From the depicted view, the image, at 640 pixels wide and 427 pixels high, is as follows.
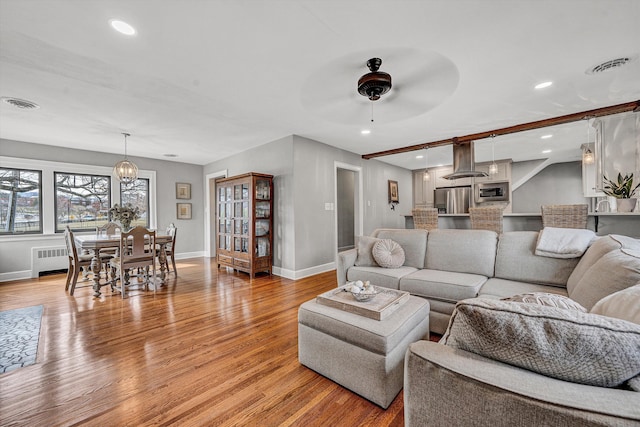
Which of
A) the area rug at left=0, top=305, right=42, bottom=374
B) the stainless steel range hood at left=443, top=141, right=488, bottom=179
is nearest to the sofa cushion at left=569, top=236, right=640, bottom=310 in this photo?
the stainless steel range hood at left=443, top=141, right=488, bottom=179

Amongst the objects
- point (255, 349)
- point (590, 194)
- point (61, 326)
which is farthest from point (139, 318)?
point (590, 194)

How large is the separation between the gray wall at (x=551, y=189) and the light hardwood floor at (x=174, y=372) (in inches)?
280

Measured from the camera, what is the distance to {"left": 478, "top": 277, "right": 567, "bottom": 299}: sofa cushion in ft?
6.70

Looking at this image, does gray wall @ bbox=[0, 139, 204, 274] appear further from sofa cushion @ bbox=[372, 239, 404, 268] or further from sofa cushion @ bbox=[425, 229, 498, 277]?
sofa cushion @ bbox=[425, 229, 498, 277]

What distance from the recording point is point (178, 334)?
7.83 feet

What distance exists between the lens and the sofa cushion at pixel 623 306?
0.77 meters

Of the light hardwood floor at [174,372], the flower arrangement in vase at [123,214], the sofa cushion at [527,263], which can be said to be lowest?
the light hardwood floor at [174,372]

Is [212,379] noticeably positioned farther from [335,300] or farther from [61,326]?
[61,326]

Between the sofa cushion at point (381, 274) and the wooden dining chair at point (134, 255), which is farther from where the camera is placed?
the wooden dining chair at point (134, 255)

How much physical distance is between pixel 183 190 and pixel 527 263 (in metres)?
6.80

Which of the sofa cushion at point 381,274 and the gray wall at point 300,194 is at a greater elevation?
the gray wall at point 300,194

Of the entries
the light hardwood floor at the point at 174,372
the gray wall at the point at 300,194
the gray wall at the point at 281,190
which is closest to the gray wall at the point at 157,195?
the light hardwood floor at the point at 174,372

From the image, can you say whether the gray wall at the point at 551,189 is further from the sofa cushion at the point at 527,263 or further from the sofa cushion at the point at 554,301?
the sofa cushion at the point at 554,301

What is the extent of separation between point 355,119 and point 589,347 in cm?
349
